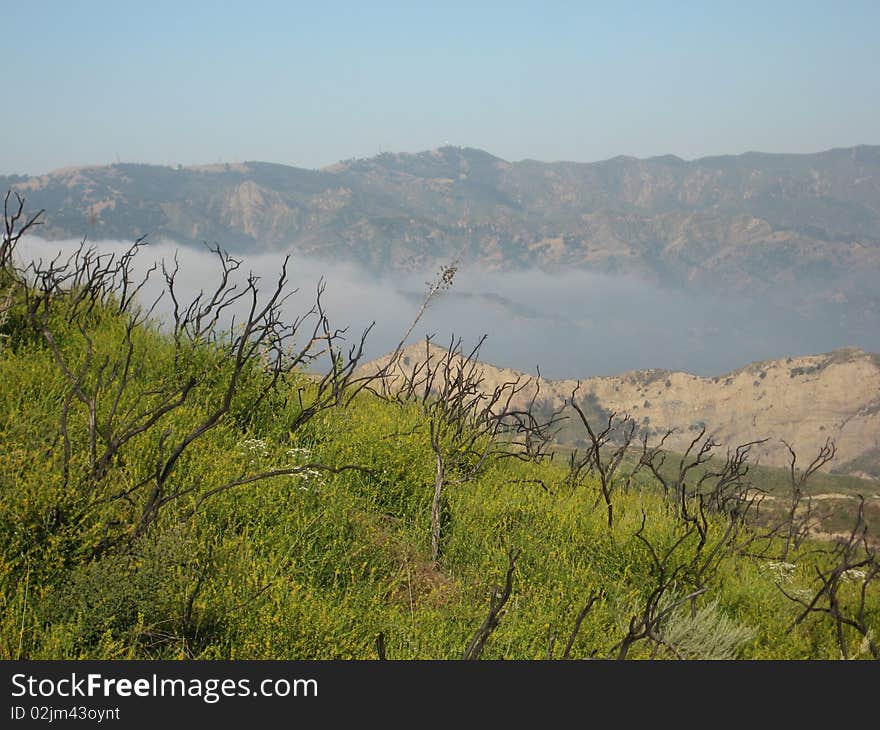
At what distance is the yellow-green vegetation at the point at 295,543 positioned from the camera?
446 centimetres

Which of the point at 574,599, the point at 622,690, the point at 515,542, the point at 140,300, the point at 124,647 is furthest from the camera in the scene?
the point at 140,300

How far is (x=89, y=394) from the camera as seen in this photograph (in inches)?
263

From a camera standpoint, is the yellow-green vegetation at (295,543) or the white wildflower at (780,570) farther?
the white wildflower at (780,570)

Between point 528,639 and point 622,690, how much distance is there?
151 cm

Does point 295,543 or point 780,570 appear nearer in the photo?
point 295,543

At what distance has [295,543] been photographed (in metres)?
5.59

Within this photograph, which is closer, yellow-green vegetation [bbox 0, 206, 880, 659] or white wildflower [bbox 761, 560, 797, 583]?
yellow-green vegetation [bbox 0, 206, 880, 659]

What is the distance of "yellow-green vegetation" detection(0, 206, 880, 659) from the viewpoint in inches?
175

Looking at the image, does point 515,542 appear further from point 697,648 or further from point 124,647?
point 124,647

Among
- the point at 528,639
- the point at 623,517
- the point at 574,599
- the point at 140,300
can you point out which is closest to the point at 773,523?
the point at 623,517

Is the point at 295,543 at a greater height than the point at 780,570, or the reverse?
the point at 295,543

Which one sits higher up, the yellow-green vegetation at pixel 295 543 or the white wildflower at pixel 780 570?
the yellow-green vegetation at pixel 295 543

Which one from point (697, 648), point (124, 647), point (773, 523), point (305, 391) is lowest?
point (773, 523)

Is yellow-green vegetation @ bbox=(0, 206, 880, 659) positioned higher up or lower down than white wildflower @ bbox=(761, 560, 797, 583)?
higher up
